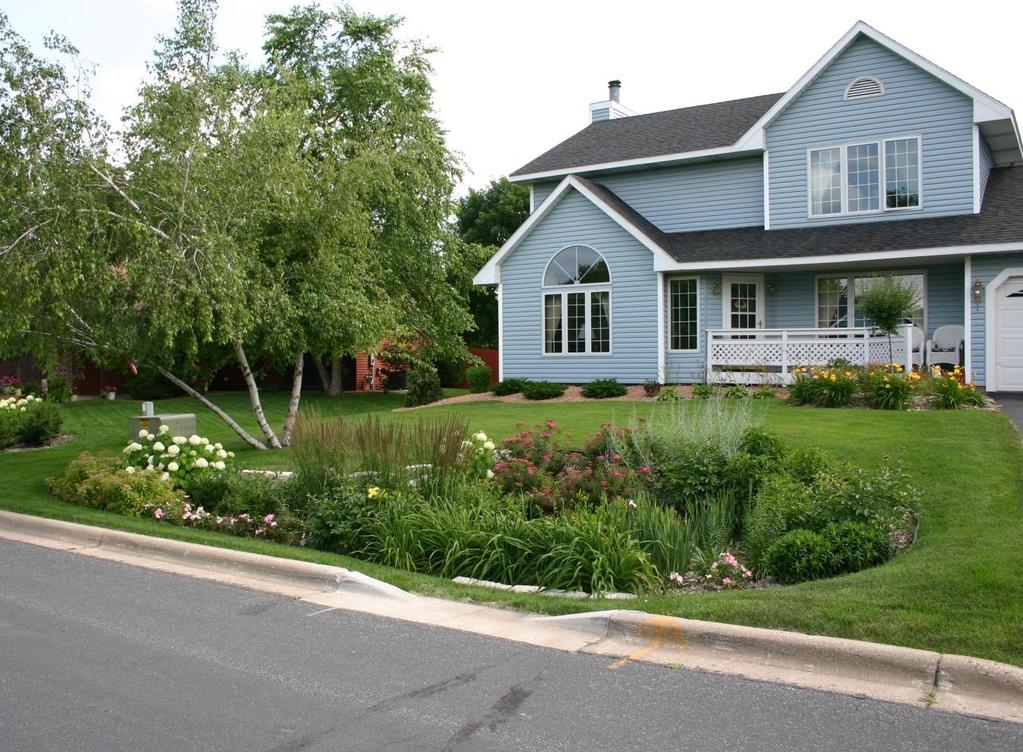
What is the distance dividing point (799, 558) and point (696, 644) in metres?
1.97

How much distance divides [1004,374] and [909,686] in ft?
53.5

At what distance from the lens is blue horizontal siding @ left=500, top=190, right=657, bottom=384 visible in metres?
22.5

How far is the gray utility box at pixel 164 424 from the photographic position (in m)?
14.2

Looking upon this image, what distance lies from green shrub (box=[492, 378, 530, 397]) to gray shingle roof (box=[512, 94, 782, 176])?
6.15 m

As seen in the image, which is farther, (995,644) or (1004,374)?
(1004,374)

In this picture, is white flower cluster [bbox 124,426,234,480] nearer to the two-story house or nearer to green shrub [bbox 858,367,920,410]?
green shrub [bbox 858,367,920,410]

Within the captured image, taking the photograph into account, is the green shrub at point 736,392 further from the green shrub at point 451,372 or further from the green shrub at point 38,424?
the green shrub at point 451,372

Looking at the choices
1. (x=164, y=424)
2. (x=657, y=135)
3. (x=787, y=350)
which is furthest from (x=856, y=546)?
(x=657, y=135)

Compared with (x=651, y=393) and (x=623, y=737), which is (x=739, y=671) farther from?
(x=651, y=393)

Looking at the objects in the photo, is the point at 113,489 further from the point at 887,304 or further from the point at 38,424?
the point at 887,304

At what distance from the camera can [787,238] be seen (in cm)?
2177

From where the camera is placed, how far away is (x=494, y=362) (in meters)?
38.4

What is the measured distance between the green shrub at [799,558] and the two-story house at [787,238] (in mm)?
12982

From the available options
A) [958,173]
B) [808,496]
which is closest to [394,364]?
[958,173]
